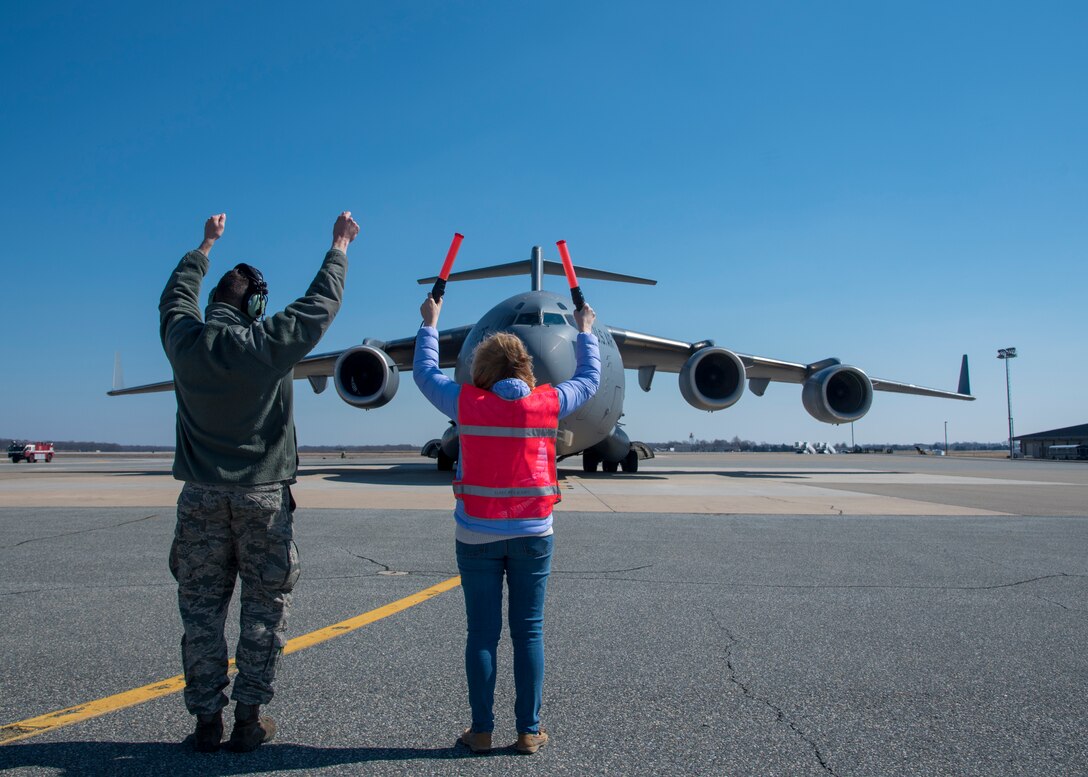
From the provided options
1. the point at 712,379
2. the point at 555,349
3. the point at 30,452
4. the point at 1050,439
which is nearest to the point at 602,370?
the point at 555,349

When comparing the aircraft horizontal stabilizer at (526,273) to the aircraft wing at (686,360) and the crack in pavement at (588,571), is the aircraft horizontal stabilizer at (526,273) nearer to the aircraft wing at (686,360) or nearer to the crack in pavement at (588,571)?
the aircraft wing at (686,360)

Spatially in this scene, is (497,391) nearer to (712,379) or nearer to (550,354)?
(550,354)

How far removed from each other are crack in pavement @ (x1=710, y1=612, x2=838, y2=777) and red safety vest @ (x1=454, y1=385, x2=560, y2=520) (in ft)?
3.90

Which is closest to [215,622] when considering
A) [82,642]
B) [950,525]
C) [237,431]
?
[237,431]

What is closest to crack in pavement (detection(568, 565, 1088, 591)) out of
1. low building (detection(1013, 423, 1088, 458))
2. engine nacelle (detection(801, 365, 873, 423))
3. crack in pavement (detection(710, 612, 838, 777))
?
crack in pavement (detection(710, 612, 838, 777))

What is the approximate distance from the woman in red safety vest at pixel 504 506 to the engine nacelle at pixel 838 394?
1889 cm

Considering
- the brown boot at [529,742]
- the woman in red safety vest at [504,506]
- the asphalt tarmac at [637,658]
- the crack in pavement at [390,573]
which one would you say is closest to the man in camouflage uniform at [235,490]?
the asphalt tarmac at [637,658]

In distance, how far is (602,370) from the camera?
12227mm

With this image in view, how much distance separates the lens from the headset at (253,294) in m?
3.23

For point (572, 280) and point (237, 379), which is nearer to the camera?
point (237, 379)

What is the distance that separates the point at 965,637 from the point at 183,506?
12.8 feet

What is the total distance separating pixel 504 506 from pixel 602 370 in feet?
30.7

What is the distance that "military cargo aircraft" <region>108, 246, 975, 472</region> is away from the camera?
13234 millimetres

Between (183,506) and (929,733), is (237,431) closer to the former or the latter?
(183,506)
